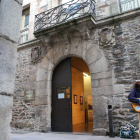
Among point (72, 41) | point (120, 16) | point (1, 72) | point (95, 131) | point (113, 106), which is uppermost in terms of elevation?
point (120, 16)

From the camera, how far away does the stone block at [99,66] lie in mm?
5781

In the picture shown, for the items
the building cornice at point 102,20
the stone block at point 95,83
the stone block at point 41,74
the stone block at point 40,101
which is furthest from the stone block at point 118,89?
the stone block at point 41,74

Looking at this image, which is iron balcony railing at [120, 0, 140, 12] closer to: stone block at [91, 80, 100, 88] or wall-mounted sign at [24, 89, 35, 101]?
stone block at [91, 80, 100, 88]

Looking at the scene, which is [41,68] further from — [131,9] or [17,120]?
[131,9]

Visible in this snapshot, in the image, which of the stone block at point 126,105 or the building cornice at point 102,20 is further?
the building cornice at point 102,20

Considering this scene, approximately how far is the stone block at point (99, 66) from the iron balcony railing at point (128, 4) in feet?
7.37

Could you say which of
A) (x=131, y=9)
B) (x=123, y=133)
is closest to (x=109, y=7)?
(x=131, y=9)

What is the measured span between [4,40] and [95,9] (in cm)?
548

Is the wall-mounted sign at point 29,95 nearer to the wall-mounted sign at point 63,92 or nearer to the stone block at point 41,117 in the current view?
the stone block at point 41,117

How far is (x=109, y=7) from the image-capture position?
21.0 ft

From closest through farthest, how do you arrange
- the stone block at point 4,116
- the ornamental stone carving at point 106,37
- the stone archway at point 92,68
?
the stone block at point 4,116 < the stone archway at point 92,68 < the ornamental stone carving at point 106,37

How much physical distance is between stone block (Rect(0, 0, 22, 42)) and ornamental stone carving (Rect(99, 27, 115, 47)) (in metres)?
4.24

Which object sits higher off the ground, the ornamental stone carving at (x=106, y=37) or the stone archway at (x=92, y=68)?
the ornamental stone carving at (x=106, y=37)

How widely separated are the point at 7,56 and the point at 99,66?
433cm
